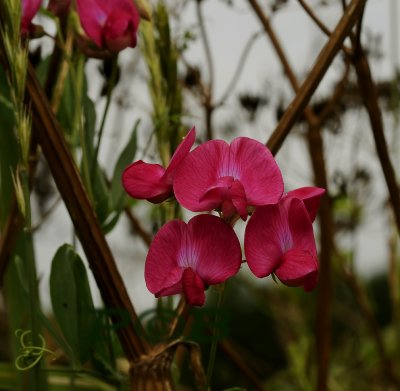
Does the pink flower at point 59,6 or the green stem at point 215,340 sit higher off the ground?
the pink flower at point 59,6

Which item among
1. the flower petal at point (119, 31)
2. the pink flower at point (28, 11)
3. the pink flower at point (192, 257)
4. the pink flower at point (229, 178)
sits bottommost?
the pink flower at point (192, 257)

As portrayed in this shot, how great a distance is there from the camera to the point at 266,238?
0.38m

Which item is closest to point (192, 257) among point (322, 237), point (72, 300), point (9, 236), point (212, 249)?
point (212, 249)

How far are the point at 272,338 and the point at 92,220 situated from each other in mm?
1828

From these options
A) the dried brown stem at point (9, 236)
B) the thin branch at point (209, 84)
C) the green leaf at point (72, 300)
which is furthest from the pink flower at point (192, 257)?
the thin branch at point (209, 84)

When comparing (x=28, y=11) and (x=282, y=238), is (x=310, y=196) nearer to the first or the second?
(x=282, y=238)

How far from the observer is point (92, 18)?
0.50 m

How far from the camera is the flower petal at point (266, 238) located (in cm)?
38

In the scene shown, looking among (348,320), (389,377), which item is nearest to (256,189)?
(389,377)

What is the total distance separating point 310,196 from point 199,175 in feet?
0.18

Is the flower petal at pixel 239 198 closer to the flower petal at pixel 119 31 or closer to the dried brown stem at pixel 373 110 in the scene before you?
the flower petal at pixel 119 31

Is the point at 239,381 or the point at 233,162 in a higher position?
the point at 233,162

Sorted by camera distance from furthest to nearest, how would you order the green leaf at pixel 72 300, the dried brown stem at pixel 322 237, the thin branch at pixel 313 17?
the dried brown stem at pixel 322 237 < the thin branch at pixel 313 17 < the green leaf at pixel 72 300

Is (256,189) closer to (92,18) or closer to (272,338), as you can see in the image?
(92,18)
